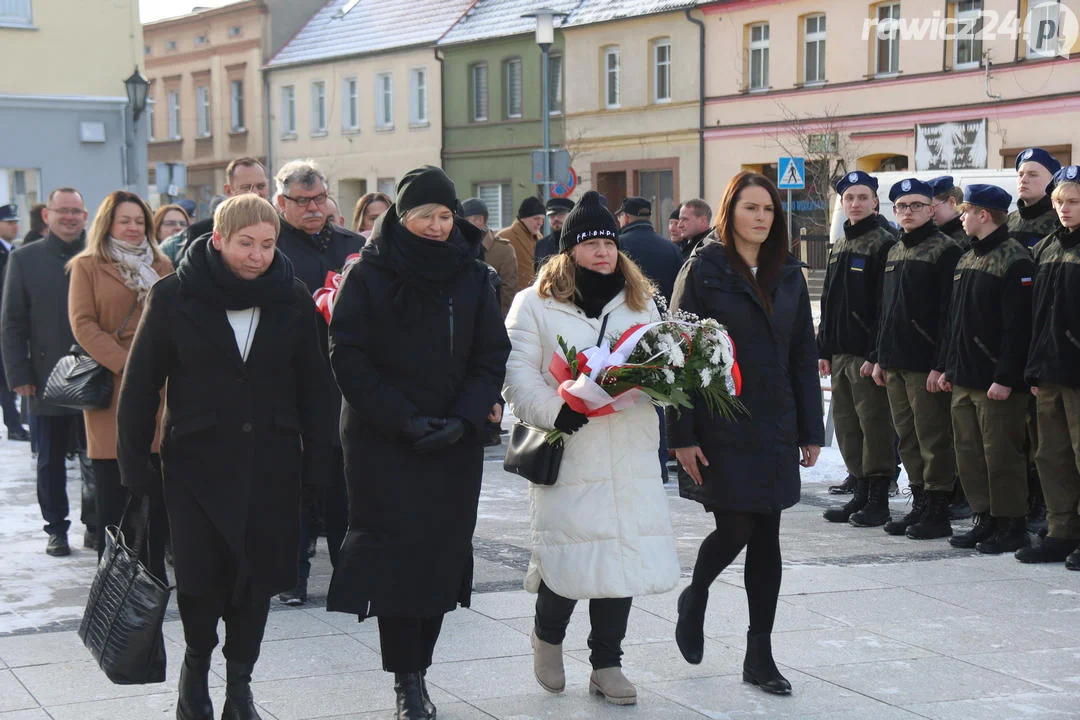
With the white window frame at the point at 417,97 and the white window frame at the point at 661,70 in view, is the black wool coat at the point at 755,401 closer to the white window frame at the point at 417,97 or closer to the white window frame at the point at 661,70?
the white window frame at the point at 661,70

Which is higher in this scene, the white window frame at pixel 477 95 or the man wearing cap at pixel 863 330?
the white window frame at pixel 477 95

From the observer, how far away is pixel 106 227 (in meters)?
7.88

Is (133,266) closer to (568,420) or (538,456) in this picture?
(538,456)

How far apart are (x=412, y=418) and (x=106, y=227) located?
3247 mm

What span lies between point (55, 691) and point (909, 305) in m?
5.69

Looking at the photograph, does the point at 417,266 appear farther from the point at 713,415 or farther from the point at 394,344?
the point at 713,415

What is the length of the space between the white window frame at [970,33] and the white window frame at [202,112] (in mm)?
29804

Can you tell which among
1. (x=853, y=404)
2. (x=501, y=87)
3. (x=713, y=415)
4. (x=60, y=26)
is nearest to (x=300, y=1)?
(x=501, y=87)

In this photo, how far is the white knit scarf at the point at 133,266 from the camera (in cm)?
782

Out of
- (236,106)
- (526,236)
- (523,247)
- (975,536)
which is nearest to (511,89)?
(236,106)

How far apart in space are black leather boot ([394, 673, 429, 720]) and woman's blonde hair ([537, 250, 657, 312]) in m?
1.53

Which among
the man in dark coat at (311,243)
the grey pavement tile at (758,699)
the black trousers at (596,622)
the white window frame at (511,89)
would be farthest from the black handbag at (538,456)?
the white window frame at (511,89)

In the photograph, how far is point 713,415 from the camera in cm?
605

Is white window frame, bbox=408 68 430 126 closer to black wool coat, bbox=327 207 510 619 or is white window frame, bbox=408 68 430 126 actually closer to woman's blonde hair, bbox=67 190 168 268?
woman's blonde hair, bbox=67 190 168 268
